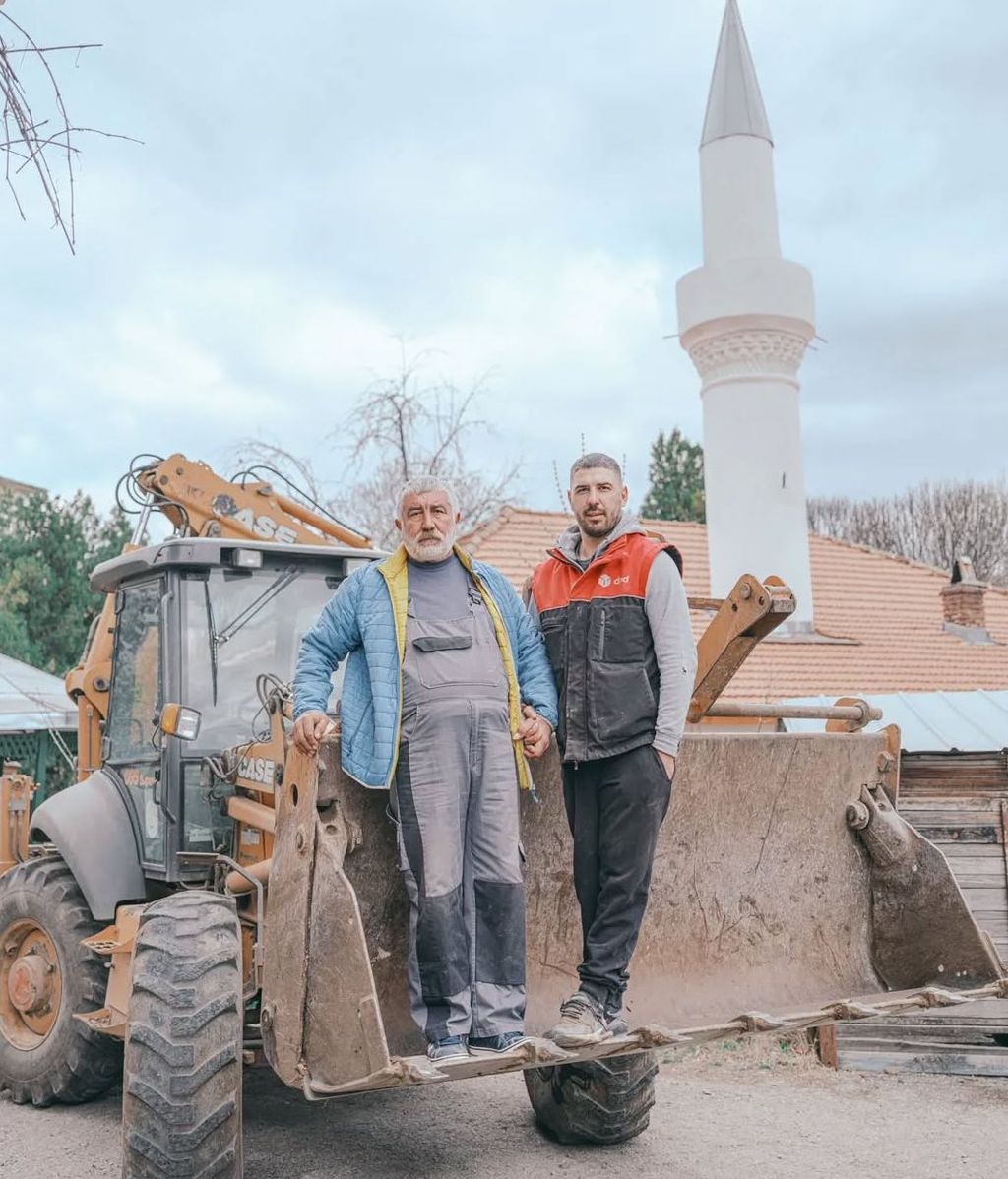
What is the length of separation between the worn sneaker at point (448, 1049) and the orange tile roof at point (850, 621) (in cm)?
1376

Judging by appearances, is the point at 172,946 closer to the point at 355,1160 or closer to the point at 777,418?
the point at 355,1160

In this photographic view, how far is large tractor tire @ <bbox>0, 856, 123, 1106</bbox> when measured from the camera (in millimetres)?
5793

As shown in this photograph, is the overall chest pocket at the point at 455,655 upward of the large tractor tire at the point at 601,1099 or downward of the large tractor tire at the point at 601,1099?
upward

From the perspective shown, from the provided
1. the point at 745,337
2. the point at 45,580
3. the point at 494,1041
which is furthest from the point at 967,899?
the point at 45,580

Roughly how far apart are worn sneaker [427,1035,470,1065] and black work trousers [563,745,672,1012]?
526mm

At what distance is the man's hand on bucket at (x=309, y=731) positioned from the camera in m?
4.41

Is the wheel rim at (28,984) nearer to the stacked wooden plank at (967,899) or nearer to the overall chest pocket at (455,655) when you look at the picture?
the overall chest pocket at (455,655)

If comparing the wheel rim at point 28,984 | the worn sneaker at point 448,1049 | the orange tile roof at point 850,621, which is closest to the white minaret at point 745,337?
the orange tile roof at point 850,621

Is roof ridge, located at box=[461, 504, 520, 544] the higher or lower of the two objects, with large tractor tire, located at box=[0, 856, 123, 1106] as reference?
higher

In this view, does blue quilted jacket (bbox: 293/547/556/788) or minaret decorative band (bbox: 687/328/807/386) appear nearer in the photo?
A: blue quilted jacket (bbox: 293/547/556/788)

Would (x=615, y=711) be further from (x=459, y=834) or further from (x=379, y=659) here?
(x=379, y=659)

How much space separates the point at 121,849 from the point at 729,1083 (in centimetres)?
333

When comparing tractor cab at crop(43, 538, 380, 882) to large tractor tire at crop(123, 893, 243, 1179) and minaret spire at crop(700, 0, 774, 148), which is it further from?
minaret spire at crop(700, 0, 774, 148)

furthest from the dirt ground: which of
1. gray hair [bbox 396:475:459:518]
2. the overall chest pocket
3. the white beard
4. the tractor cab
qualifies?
gray hair [bbox 396:475:459:518]
